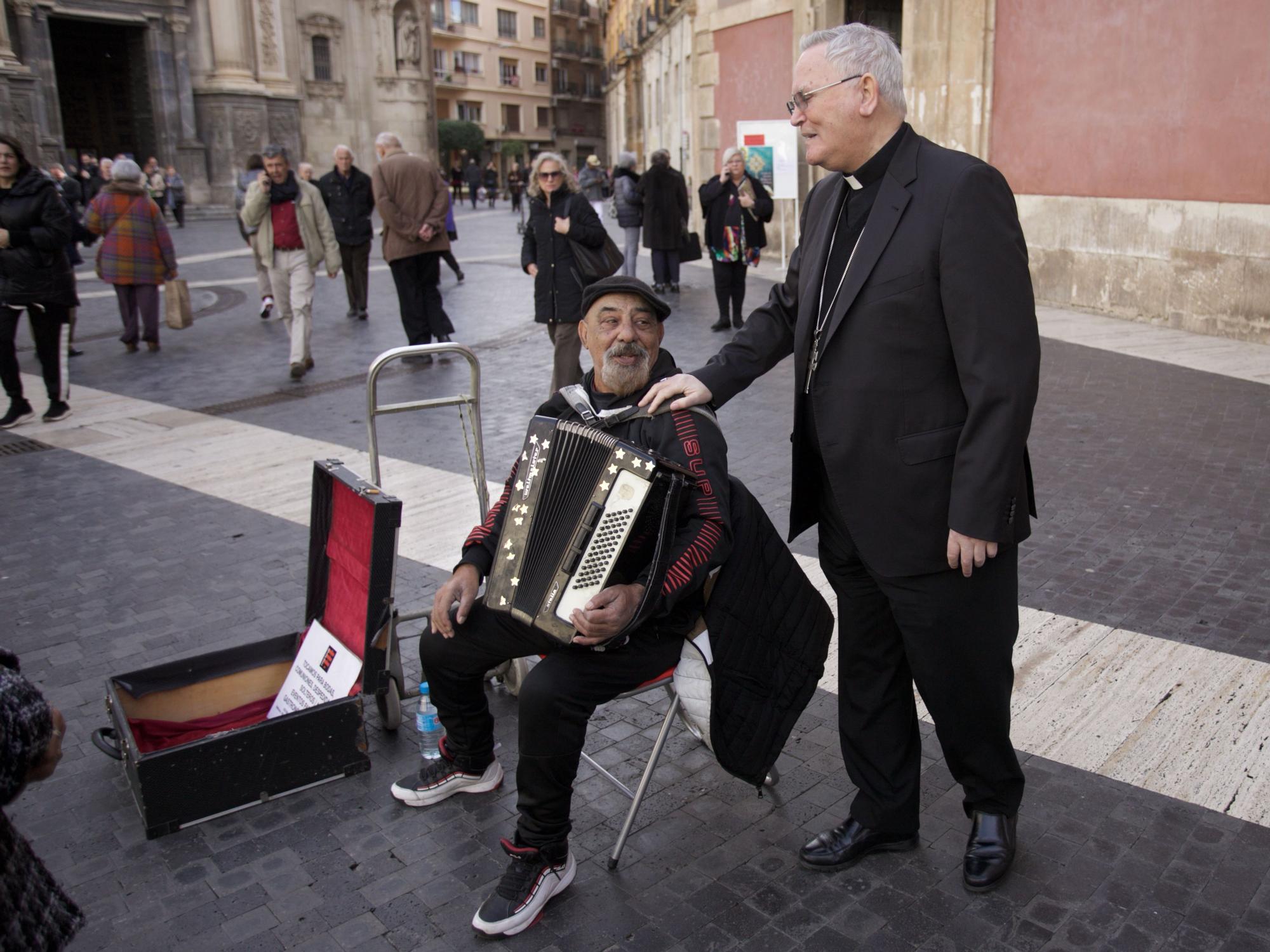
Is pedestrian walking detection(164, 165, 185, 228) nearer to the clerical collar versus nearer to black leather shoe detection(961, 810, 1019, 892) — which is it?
the clerical collar

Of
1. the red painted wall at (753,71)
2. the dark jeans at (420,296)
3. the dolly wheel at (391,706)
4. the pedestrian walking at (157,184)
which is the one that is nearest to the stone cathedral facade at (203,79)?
the pedestrian walking at (157,184)

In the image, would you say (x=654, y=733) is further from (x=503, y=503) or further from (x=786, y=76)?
(x=786, y=76)

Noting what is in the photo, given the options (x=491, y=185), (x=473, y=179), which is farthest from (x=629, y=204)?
(x=491, y=185)

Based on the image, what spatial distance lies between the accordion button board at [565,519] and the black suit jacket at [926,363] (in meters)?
0.47

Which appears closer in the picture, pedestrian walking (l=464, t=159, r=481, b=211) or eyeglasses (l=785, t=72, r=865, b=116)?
eyeglasses (l=785, t=72, r=865, b=116)

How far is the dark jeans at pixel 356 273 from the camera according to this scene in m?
12.5

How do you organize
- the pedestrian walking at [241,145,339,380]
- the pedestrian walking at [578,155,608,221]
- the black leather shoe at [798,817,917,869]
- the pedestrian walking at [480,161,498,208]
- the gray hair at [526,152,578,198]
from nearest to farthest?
the black leather shoe at [798,817,917,869], the gray hair at [526,152,578,198], the pedestrian walking at [241,145,339,380], the pedestrian walking at [578,155,608,221], the pedestrian walking at [480,161,498,208]

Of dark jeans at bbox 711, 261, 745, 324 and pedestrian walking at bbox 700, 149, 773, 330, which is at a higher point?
pedestrian walking at bbox 700, 149, 773, 330

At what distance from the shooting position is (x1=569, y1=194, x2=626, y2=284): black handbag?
25.7 ft

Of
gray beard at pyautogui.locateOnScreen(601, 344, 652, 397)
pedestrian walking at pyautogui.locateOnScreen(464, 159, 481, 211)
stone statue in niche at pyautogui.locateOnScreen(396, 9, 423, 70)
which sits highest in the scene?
stone statue in niche at pyautogui.locateOnScreen(396, 9, 423, 70)

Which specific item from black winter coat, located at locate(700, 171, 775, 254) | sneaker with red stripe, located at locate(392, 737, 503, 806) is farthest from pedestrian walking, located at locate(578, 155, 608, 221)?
sneaker with red stripe, located at locate(392, 737, 503, 806)

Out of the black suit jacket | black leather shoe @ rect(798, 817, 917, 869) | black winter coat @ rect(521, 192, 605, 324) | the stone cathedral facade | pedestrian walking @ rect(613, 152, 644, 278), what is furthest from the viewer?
the stone cathedral facade

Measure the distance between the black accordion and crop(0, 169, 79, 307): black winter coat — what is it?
5.95 meters

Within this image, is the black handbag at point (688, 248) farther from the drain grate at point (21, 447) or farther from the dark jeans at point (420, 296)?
the drain grate at point (21, 447)
